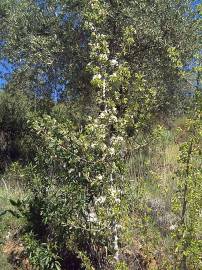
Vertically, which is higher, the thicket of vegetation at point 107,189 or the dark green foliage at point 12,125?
the dark green foliage at point 12,125

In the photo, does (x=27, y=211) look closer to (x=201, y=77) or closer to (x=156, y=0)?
(x=201, y=77)

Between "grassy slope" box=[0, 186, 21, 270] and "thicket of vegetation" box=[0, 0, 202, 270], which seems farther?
"grassy slope" box=[0, 186, 21, 270]

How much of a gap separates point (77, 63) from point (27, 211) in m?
5.54

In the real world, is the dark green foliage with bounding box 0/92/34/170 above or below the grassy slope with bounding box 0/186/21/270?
above

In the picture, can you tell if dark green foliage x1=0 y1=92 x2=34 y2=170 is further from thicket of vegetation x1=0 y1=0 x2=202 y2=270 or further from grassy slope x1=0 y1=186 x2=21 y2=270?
grassy slope x1=0 y1=186 x2=21 y2=270

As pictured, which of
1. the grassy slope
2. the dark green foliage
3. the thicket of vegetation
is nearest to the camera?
the thicket of vegetation

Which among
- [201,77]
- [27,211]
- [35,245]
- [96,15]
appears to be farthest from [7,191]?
[201,77]

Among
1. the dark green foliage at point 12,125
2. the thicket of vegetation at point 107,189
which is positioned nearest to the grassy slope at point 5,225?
the thicket of vegetation at point 107,189

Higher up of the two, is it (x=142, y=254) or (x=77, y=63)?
(x=77, y=63)

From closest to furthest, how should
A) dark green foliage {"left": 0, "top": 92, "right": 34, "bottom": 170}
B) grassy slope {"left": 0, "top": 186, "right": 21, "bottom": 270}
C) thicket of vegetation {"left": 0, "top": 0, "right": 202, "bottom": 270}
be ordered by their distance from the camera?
1. thicket of vegetation {"left": 0, "top": 0, "right": 202, "bottom": 270}
2. grassy slope {"left": 0, "top": 186, "right": 21, "bottom": 270}
3. dark green foliage {"left": 0, "top": 92, "right": 34, "bottom": 170}

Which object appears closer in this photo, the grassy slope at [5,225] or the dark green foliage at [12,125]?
the grassy slope at [5,225]

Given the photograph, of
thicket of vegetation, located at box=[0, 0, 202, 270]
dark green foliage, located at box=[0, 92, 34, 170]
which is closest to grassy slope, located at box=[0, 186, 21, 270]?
thicket of vegetation, located at box=[0, 0, 202, 270]

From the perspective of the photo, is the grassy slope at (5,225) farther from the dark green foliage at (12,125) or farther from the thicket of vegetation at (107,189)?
the dark green foliage at (12,125)

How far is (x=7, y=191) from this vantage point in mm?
10109
